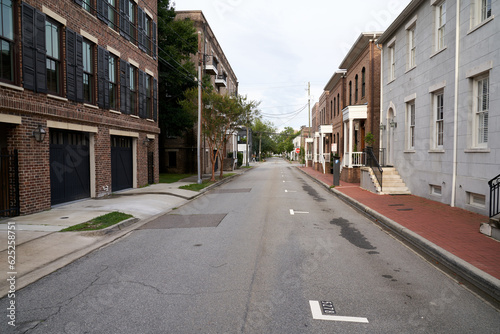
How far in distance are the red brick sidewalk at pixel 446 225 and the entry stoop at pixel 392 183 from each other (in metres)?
1.25

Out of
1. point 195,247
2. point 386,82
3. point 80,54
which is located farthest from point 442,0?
point 80,54

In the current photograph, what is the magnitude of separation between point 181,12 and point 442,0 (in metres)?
26.6

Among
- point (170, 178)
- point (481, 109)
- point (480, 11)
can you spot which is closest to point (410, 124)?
point (481, 109)

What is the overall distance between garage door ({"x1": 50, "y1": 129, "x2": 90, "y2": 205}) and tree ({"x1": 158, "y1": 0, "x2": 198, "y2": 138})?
1430cm

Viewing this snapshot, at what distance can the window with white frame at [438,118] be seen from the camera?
12617 millimetres

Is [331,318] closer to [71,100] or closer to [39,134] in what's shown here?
[39,134]

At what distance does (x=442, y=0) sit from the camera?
1230 centimetres

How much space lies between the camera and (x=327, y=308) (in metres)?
4.15

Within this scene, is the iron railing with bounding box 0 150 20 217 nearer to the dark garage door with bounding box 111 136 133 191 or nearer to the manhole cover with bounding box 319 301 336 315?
the dark garage door with bounding box 111 136 133 191

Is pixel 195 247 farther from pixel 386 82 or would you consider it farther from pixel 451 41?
pixel 386 82

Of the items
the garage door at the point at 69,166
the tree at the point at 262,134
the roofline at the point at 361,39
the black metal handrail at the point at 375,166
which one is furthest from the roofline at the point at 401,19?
the tree at the point at 262,134

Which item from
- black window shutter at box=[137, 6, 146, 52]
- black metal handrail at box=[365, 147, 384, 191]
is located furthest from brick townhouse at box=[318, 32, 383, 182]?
black window shutter at box=[137, 6, 146, 52]

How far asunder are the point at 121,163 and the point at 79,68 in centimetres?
554

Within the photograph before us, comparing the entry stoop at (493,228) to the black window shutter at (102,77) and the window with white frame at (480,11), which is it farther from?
the black window shutter at (102,77)
